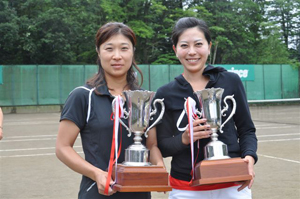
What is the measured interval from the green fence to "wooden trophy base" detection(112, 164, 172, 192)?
22.8 meters

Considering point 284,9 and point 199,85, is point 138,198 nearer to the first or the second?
point 199,85

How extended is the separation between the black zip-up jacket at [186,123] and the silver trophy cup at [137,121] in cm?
30

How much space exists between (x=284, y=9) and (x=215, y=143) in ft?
148

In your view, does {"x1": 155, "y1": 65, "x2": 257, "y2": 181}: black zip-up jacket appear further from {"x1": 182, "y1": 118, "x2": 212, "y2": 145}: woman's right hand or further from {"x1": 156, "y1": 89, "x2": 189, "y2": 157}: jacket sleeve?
{"x1": 182, "y1": 118, "x2": 212, "y2": 145}: woman's right hand

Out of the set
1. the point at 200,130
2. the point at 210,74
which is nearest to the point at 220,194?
the point at 200,130

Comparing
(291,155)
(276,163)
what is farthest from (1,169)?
(291,155)

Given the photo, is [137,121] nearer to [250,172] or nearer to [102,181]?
[102,181]

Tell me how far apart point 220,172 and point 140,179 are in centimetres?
41

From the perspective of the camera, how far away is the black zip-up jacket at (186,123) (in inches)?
94.5

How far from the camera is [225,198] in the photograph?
7.75 ft

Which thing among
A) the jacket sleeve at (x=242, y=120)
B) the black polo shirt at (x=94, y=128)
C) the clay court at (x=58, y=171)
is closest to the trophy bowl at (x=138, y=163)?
the black polo shirt at (x=94, y=128)

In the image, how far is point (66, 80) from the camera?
2472cm

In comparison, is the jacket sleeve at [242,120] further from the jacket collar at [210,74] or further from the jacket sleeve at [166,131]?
the jacket sleeve at [166,131]

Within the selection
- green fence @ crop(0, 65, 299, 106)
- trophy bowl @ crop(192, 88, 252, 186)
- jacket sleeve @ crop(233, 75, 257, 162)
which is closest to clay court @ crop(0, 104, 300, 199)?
jacket sleeve @ crop(233, 75, 257, 162)
